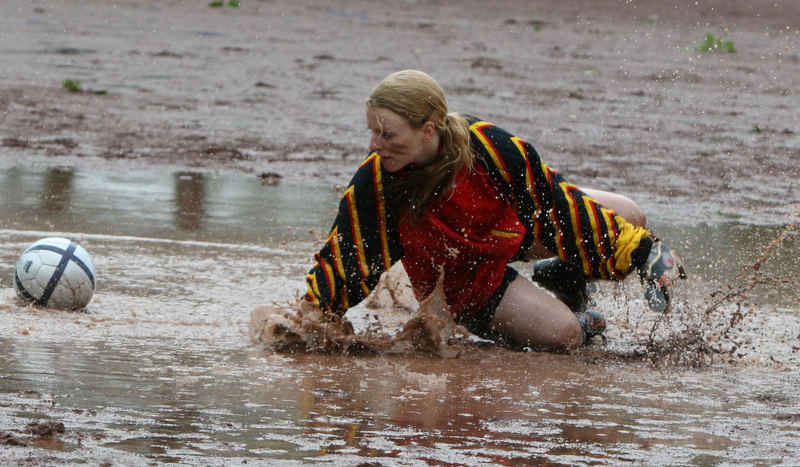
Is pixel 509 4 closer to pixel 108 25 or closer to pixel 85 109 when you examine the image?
pixel 108 25

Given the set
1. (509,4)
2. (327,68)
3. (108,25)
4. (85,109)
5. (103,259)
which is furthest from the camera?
(509,4)

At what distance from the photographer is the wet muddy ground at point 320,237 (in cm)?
393

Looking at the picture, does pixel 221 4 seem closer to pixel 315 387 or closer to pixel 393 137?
pixel 393 137

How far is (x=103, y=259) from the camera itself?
669cm

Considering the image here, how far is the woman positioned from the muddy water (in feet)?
0.72

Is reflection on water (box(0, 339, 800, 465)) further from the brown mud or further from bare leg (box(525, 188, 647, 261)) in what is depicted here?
the brown mud

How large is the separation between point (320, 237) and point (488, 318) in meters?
2.38

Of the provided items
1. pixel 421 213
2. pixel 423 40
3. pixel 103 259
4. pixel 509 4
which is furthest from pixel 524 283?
pixel 509 4

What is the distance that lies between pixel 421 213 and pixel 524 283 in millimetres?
677

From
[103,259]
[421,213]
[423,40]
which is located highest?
[423,40]

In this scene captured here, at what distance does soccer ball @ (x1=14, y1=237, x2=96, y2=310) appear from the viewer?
542 cm

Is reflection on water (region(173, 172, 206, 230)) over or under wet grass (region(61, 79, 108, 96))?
under

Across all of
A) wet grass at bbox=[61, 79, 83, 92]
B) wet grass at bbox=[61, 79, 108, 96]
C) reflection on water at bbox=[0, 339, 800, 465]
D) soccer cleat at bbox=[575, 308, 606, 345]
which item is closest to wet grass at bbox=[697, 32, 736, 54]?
wet grass at bbox=[61, 79, 108, 96]

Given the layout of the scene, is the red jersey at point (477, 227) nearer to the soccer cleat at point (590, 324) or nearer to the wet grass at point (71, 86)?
the soccer cleat at point (590, 324)
